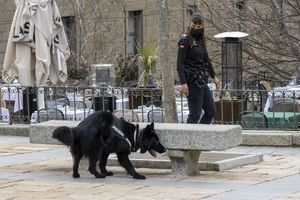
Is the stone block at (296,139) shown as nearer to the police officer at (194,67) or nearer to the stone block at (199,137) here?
the police officer at (194,67)

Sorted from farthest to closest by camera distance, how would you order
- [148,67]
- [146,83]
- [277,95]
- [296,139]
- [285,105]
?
1. [148,67]
2. [146,83]
3. [277,95]
4. [285,105]
5. [296,139]

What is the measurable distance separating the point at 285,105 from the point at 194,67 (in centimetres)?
347

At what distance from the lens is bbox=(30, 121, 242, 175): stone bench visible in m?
10.2

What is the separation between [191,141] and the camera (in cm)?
1034

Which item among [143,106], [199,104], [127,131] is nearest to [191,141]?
[127,131]

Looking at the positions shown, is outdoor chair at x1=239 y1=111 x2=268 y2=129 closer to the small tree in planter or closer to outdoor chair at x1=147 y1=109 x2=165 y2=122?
outdoor chair at x1=147 y1=109 x2=165 y2=122

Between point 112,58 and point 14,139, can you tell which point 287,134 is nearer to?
point 14,139

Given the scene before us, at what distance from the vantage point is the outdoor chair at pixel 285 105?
47.9 ft

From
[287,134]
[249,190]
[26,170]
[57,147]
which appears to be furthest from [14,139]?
[249,190]

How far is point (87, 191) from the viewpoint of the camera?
32.3ft

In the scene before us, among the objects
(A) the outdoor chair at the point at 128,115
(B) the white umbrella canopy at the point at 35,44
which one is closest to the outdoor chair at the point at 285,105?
(A) the outdoor chair at the point at 128,115

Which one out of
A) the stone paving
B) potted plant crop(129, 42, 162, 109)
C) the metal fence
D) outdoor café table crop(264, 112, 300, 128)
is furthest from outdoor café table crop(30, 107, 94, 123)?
outdoor café table crop(264, 112, 300, 128)

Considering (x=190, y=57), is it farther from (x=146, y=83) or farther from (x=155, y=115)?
(x=146, y=83)

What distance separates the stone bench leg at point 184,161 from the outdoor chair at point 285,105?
161 inches
